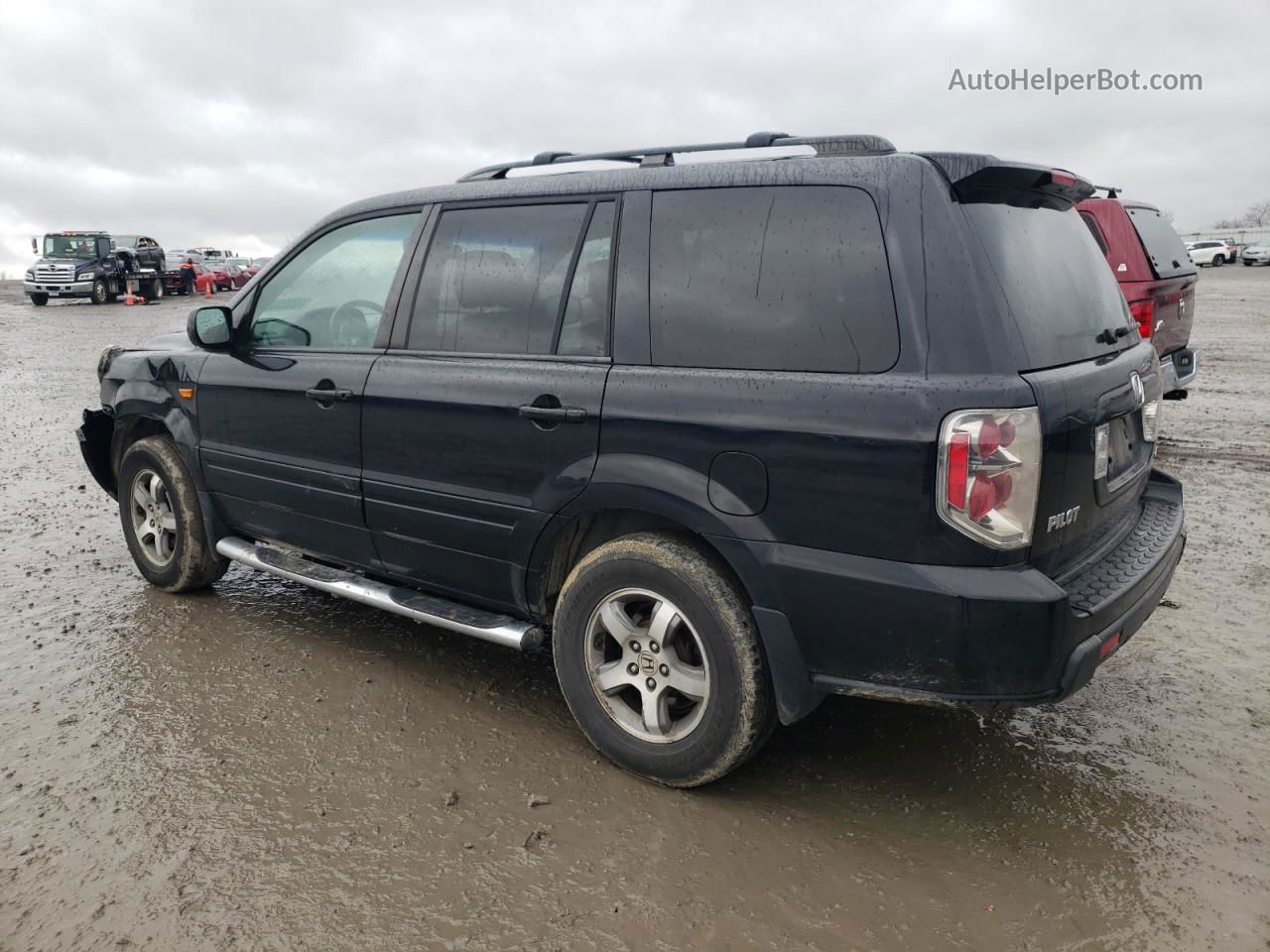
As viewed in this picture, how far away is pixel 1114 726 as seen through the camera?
350 cm

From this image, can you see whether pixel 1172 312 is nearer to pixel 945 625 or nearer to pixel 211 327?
pixel 945 625

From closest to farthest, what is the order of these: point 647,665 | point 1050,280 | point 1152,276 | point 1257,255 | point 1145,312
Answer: point 1050,280 < point 647,665 < point 1145,312 < point 1152,276 < point 1257,255

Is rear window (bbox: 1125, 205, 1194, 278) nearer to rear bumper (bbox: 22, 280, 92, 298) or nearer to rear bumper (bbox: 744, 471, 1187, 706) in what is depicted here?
rear bumper (bbox: 744, 471, 1187, 706)

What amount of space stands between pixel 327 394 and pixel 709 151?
1.75 metres

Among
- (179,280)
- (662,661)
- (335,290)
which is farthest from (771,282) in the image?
(179,280)

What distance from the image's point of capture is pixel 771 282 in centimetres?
281

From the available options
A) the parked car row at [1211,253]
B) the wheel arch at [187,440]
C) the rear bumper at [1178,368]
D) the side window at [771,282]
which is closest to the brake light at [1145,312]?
the rear bumper at [1178,368]

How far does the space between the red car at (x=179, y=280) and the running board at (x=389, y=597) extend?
3463 centimetres

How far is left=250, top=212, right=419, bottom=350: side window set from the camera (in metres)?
3.86

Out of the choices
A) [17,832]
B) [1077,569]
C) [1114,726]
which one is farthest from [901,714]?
[17,832]

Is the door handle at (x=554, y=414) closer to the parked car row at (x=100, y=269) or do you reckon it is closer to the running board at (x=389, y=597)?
the running board at (x=389, y=597)

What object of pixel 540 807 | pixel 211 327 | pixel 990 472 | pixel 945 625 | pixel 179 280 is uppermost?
pixel 179 280

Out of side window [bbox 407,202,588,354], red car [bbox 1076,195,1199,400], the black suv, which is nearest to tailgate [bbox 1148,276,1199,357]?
red car [bbox 1076,195,1199,400]

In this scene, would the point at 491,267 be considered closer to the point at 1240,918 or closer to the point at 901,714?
the point at 901,714
